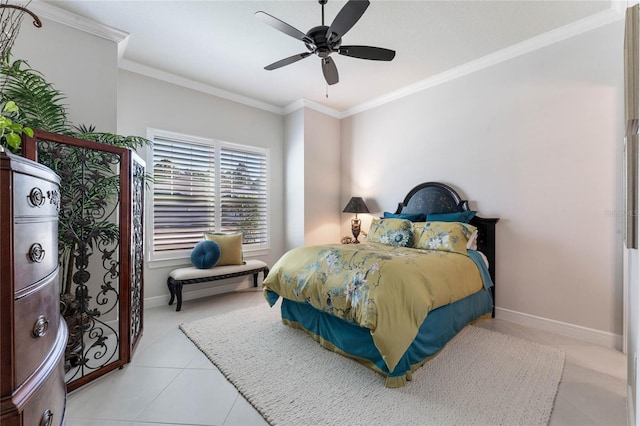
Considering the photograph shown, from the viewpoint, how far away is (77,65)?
8.56 feet

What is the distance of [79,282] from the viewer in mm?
1884

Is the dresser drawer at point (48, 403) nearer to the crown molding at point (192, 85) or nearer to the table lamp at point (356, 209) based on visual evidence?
the crown molding at point (192, 85)

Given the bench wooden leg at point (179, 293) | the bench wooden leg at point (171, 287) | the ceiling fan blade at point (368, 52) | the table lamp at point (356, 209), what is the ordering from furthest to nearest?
the table lamp at point (356, 209)
the bench wooden leg at point (171, 287)
the bench wooden leg at point (179, 293)
the ceiling fan blade at point (368, 52)

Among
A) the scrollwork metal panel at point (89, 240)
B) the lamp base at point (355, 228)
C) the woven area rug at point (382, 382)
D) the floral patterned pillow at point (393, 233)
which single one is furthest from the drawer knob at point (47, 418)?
the lamp base at point (355, 228)

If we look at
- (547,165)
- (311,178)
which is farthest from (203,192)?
(547,165)

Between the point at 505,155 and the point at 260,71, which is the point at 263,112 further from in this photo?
the point at 505,155

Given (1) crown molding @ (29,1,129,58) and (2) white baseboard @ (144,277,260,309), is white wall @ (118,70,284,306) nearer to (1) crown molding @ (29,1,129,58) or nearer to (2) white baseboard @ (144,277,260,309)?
(2) white baseboard @ (144,277,260,309)

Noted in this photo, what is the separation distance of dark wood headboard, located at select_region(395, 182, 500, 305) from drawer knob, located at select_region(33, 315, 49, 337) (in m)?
3.62

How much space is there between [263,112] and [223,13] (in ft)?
6.93

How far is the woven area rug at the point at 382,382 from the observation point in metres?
1.60

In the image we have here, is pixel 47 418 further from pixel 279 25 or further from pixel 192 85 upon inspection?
pixel 192 85

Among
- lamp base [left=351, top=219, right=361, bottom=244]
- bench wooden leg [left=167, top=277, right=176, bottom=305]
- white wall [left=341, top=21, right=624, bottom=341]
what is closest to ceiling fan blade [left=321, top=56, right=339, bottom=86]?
white wall [left=341, top=21, right=624, bottom=341]

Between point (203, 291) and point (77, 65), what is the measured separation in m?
2.89

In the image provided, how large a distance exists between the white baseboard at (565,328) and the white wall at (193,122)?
3355mm
